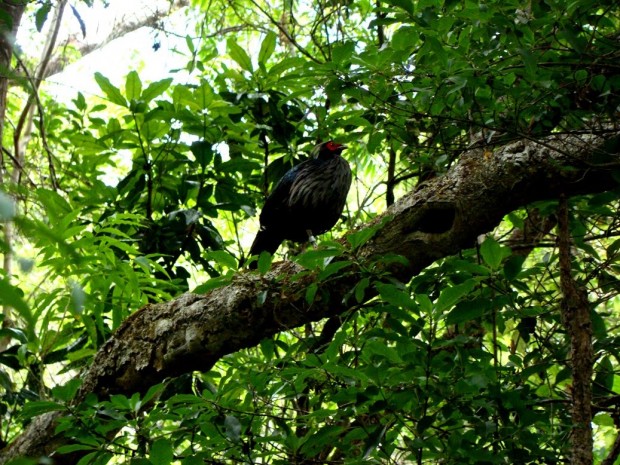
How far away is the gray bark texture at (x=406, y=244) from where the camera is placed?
93.5 inches

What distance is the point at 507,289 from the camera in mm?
2184

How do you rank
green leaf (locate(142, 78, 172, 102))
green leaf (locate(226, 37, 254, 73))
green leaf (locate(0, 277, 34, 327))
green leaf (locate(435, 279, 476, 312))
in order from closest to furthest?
green leaf (locate(0, 277, 34, 327)), green leaf (locate(435, 279, 476, 312)), green leaf (locate(226, 37, 254, 73)), green leaf (locate(142, 78, 172, 102))

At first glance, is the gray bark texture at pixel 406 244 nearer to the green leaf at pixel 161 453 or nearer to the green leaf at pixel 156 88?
the green leaf at pixel 161 453

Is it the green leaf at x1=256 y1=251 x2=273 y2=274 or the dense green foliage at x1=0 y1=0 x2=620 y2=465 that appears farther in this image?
the green leaf at x1=256 y1=251 x2=273 y2=274

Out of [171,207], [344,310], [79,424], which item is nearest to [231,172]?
[171,207]

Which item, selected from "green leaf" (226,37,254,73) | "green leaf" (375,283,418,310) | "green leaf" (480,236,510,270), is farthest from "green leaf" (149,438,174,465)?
"green leaf" (226,37,254,73)

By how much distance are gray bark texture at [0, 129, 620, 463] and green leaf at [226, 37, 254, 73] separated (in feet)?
4.86

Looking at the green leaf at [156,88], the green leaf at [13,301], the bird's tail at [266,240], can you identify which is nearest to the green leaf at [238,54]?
the green leaf at [156,88]

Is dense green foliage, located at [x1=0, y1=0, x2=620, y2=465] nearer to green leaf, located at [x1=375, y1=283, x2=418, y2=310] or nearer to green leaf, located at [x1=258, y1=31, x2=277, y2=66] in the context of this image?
green leaf, located at [x1=375, y1=283, x2=418, y2=310]

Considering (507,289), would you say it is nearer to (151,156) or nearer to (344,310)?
(344,310)

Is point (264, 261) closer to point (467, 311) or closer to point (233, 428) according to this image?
point (233, 428)

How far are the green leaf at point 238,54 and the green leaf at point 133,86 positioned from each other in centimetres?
53

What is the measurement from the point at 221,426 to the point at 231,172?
2.07 m

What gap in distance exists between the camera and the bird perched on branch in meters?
3.98
